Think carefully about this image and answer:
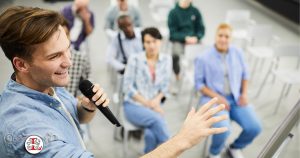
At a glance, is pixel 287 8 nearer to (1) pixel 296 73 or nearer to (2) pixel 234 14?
(2) pixel 234 14

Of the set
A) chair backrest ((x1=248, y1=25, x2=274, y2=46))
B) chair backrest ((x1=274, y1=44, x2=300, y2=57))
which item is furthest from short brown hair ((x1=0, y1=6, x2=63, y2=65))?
chair backrest ((x1=248, y1=25, x2=274, y2=46))

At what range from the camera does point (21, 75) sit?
1088 millimetres

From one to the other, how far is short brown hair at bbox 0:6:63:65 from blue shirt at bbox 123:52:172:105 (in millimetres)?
1798

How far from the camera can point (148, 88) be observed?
9.47 feet

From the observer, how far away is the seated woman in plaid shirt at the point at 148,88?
8.72 feet

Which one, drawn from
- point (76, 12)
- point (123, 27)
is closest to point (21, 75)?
point (123, 27)

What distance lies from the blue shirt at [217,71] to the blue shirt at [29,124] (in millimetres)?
Answer: 2034

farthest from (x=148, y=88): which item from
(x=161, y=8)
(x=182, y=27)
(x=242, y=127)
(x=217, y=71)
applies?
(x=161, y=8)

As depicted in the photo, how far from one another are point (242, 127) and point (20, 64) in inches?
89.0

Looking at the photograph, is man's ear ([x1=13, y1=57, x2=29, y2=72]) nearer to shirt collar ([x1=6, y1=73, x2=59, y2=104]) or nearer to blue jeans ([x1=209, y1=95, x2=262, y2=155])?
shirt collar ([x1=6, y1=73, x2=59, y2=104])

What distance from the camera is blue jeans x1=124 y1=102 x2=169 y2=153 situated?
104 inches

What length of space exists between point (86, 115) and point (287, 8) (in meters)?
6.23

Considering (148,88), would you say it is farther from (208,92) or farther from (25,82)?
(25,82)

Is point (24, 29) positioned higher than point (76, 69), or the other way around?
point (24, 29)
